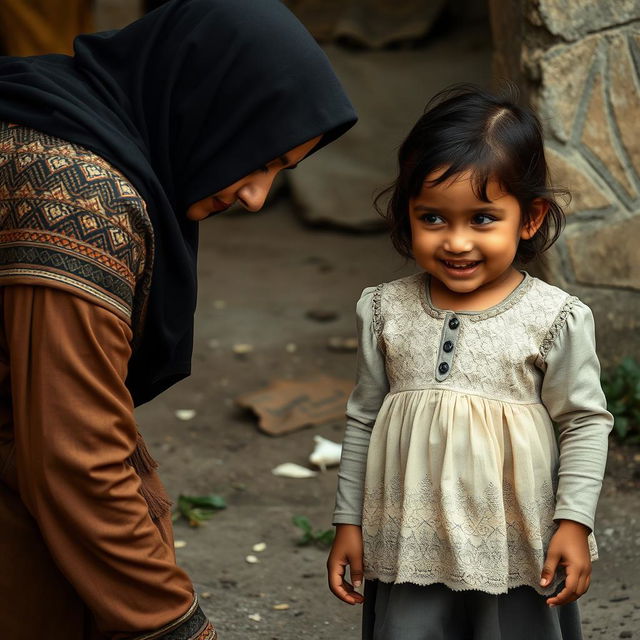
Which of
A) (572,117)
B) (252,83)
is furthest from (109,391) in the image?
(572,117)

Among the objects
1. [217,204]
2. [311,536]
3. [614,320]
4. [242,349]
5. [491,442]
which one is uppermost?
[217,204]

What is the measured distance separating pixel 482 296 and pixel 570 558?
0.56 metres

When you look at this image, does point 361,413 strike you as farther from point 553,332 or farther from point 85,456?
point 85,456

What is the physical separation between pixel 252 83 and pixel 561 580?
1.19 meters

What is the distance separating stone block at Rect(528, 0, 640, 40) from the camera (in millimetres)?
3693

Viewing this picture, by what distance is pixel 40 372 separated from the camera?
1.82m

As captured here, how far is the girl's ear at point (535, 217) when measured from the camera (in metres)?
2.26

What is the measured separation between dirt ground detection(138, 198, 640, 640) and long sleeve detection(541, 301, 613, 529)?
935 millimetres

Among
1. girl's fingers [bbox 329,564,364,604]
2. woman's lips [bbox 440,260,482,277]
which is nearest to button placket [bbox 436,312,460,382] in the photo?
woman's lips [bbox 440,260,482,277]

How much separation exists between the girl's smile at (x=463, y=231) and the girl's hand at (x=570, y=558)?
49cm

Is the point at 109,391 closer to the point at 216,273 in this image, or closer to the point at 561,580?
the point at 561,580

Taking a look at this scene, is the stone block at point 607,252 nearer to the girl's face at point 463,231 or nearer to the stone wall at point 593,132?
the stone wall at point 593,132

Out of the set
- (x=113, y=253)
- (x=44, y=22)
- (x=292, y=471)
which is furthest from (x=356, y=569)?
(x=44, y=22)

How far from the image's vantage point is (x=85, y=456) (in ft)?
6.06
